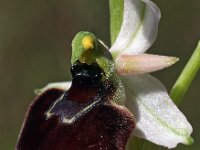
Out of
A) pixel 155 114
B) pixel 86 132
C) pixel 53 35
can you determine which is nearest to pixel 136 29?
pixel 155 114

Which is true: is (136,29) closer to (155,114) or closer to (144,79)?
(144,79)

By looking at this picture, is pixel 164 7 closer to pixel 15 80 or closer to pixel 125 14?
pixel 15 80

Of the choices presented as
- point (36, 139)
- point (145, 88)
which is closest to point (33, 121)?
point (36, 139)

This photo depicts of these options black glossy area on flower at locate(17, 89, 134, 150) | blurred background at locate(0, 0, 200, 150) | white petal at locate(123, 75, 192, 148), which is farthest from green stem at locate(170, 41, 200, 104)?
blurred background at locate(0, 0, 200, 150)

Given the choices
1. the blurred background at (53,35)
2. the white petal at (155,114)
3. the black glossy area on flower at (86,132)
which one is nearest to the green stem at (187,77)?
the white petal at (155,114)

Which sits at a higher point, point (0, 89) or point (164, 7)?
point (164, 7)

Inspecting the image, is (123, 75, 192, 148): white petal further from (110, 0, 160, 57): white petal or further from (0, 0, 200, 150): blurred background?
(0, 0, 200, 150): blurred background

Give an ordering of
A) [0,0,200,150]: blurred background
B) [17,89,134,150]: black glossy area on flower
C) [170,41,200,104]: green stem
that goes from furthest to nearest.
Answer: [0,0,200,150]: blurred background → [170,41,200,104]: green stem → [17,89,134,150]: black glossy area on flower
